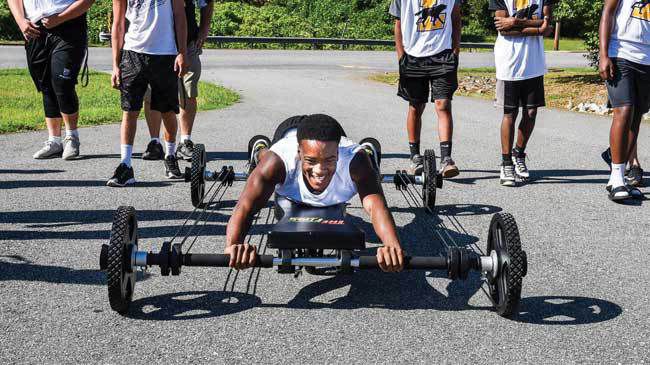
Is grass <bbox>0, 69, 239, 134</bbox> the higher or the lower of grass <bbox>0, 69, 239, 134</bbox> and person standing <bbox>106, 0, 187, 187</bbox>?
the lower

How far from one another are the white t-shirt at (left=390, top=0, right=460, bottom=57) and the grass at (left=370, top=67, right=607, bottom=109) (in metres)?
8.41

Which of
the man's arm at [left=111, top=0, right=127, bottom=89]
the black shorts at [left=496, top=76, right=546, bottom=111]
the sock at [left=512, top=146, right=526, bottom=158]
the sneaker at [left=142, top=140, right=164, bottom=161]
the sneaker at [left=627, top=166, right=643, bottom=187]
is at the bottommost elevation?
the sneaker at [left=627, top=166, right=643, bottom=187]

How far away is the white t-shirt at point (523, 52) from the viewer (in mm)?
7801

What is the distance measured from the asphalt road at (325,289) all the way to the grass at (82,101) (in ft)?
7.92

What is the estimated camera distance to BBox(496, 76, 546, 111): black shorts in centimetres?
786

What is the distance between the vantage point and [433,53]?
7938 mm

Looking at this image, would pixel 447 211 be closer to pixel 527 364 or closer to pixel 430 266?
pixel 430 266

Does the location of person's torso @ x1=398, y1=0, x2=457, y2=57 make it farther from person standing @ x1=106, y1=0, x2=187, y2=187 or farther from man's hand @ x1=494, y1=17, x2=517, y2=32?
person standing @ x1=106, y1=0, x2=187, y2=187

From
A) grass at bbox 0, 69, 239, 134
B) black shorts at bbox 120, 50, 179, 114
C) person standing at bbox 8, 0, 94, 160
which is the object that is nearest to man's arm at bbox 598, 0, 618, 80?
black shorts at bbox 120, 50, 179, 114

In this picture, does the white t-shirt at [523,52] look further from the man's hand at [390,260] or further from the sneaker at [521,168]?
the man's hand at [390,260]

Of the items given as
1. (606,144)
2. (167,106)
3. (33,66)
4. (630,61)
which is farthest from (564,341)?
(606,144)

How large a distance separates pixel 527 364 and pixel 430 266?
699 mm

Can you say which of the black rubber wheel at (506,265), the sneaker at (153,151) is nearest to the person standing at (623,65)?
the black rubber wheel at (506,265)

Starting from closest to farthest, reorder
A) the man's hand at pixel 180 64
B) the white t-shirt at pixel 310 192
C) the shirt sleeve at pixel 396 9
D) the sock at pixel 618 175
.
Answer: the white t-shirt at pixel 310 192, the sock at pixel 618 175, the man's hand at pixel 180 64, the shirt sleeve at pixel 396 9
